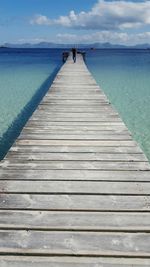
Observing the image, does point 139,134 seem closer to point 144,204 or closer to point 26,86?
point 144,204

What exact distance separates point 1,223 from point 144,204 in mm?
1310

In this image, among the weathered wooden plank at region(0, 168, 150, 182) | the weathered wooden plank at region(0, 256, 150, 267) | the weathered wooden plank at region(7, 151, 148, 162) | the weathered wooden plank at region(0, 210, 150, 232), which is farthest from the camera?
the weathered wooden plank at region(7, 151, 148, 162)

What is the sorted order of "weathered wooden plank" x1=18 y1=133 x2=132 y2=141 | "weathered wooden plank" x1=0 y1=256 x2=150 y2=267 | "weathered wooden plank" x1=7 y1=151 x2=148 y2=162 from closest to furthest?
"weathered wooden plank" x1=0 y1=256 x2=150 y2=267, "weathered wooden plank" x1=7 y1=151 x2=148 y2=162, "weathered wooden plank" x1=18 y1=133 x2=132 y2=141

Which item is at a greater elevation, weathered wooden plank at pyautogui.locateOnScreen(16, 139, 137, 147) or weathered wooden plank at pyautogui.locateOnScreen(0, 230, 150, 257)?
weathered wooden plank at pyautogui.locateOnScreen(0, 230, 150, 257)

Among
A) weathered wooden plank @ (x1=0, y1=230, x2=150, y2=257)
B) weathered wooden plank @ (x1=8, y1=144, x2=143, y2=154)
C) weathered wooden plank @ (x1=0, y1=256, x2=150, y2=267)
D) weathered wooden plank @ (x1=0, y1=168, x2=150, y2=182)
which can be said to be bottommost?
weathered wooden plank @ (x1=8, y1=144, x2=143, y2=154)

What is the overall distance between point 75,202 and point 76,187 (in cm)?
33

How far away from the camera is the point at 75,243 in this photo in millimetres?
2459

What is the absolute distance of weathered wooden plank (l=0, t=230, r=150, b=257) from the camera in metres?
2.37

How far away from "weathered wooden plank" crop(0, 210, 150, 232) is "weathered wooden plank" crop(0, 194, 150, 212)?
0.27 feet

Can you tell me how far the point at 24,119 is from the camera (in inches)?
412

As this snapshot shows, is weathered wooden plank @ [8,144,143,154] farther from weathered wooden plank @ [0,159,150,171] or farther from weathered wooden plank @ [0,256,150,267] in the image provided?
weathered wooden plank @ [0,256,150,267]

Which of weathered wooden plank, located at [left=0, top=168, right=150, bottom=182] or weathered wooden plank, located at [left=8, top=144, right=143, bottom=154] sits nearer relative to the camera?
weathered wooden plank, located at [left=0, top=168, right=150, bottom=182]

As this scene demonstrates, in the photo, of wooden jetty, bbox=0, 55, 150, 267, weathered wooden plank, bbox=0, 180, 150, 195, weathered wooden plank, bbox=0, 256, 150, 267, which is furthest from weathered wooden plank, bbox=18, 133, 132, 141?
weathered wooden plank, bbox=0, 256, 150, 267

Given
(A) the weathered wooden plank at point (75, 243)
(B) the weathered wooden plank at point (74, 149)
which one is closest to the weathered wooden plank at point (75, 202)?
(A) the weathered wooden plank at point (75, 243)
